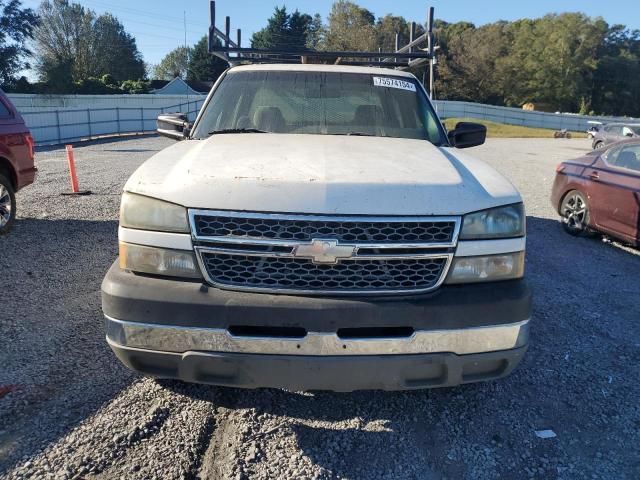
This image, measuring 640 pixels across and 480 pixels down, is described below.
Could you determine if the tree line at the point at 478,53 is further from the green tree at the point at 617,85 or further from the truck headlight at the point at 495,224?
the truck headlight at the point at 495,224

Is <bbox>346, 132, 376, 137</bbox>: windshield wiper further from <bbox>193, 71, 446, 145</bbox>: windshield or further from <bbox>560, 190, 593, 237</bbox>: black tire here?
<bbox>560, 190, 593, 237</bbox>: black tire

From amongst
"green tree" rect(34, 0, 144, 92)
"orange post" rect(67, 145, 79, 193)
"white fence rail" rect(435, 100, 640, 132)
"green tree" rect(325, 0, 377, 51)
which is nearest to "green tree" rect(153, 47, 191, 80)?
"green tree" rect(34, 0, 144, 92)

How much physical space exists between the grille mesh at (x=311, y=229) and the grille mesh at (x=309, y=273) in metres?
0.10

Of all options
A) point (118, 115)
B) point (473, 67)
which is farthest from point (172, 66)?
point (118, 115)

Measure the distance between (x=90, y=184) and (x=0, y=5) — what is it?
5811 cm

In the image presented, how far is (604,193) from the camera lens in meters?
7.17

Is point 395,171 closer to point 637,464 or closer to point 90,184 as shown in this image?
point 637,464

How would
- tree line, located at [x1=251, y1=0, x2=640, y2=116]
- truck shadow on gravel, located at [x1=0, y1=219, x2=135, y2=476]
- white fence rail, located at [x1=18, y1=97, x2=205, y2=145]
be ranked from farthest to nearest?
tree line, located at [x1=251, y1=0, x2=640, y2=116]
white fence rail, located at [x1=18, y1=97, x2=205, y2=145]
truck shadow on gravel, located at [x1=0, y1=219, x2=135, y2=476]

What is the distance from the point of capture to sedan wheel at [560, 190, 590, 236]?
752 centimetres

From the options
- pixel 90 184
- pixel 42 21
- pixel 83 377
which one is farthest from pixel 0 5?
pixel 83 377

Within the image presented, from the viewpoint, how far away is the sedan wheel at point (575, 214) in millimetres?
7516

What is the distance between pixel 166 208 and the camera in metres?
2.52

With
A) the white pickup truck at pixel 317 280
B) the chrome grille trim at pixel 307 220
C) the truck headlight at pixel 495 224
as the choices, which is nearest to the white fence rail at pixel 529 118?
the truck headlight at pixel 495 224

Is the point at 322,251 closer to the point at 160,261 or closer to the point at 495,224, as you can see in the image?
the point at 160,261
